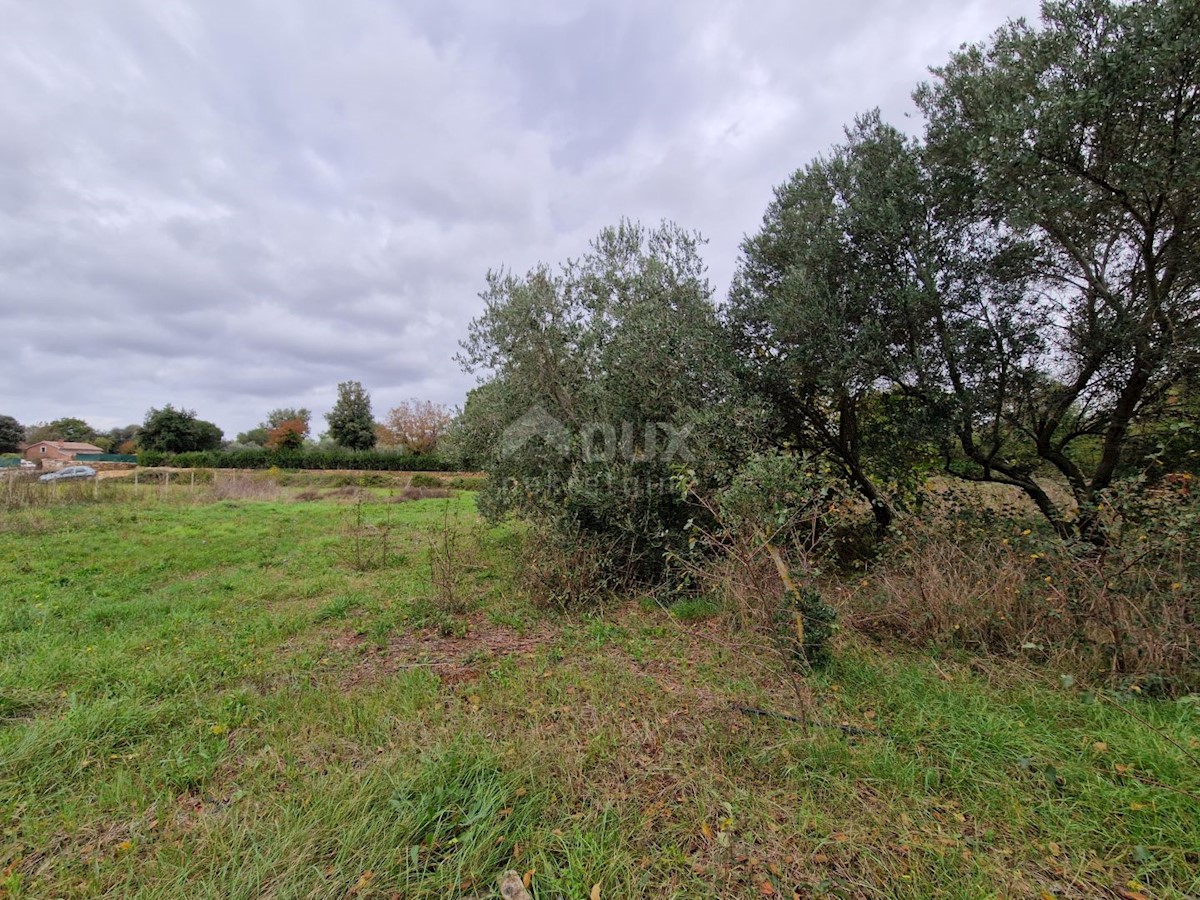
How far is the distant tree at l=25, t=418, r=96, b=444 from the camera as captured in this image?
5297 cm

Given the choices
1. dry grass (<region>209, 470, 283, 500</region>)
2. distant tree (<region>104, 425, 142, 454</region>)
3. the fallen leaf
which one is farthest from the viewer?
distant tree (<region>104, 425, 142, 454</region>)

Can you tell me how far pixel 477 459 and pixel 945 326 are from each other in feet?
21.9

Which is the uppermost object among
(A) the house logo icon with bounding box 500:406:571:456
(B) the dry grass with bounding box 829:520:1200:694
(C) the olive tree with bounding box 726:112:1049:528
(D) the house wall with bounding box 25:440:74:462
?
(D) the house wall with bounding box 25:440:74:462

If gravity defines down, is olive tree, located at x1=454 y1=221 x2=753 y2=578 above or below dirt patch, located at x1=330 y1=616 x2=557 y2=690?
above

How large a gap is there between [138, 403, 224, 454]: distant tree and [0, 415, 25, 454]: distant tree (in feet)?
62.6

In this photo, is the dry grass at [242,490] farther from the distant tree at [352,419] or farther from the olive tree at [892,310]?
the olive tree at [892,310]

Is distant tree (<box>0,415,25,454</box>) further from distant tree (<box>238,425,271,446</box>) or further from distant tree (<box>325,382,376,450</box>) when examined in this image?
distant tree (<box>325,382,376,450</box>)

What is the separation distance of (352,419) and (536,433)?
104ft

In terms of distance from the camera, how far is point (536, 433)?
6.54 meters

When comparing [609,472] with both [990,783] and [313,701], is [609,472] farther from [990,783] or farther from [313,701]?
[990,783]

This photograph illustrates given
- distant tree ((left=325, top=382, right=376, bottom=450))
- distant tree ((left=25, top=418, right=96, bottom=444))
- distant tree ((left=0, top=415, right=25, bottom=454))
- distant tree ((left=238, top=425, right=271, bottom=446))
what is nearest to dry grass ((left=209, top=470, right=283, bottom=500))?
distant tree ((left=325, top=382, right=376, bottom=450))

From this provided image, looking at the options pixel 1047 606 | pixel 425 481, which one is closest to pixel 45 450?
pixel 425 481

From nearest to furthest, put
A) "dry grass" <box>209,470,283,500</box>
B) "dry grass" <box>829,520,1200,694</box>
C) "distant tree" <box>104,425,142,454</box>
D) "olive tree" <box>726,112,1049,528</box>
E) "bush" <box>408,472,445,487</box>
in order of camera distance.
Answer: "dry grass" <box>829,520,1200,694</box> < "olive tree" <box>726,112,1049,528</box> < "dry grass" <box>209,470,283,500</box> < "bush" <box>408,472,445,487</box> < "distant tree" <box>104,425,142,454</box>

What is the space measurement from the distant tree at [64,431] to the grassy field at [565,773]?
76620 mm
